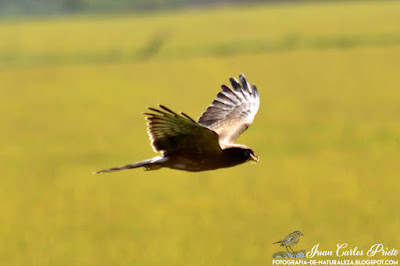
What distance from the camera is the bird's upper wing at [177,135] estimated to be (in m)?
4.70

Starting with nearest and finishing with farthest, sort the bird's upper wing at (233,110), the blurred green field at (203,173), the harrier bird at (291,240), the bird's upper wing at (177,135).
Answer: the bird's upper wing at (177,135)
the bird's upper wing at (233,110)
the harrier bird at (291,240)
the blurred green field at (203,173)

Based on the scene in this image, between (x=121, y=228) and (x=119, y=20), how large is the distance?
31.1 m

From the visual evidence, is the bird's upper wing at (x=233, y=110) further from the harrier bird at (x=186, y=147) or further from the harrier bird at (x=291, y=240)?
the harrier bird at (x=291, y=240)

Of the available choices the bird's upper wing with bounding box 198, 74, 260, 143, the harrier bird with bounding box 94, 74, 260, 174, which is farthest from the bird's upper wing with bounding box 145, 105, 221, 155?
the bird's upper wing with bounding box 198, 74, 260, 143

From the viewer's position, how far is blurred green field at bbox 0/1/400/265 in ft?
24.5

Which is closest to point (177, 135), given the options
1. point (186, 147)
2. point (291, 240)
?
point (186, 147)

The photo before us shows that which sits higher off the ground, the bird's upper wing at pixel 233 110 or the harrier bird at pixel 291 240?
the bird's upper wing at pixel 233 110

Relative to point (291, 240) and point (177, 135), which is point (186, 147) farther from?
point (291, 240)

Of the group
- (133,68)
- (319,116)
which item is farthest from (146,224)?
(133,68)

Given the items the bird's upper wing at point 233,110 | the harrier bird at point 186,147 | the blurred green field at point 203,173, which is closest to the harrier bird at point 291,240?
the blurred green field at point 203,173

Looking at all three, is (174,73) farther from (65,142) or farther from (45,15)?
(45,15)

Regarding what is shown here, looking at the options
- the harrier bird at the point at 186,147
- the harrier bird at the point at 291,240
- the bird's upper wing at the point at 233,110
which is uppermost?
the bird's upper wing at the point at 233,110

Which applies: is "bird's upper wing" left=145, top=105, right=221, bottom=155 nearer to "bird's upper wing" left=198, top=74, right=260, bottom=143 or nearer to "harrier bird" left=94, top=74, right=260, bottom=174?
"harrier bird" left=94, top=74, right=260, bottom=174

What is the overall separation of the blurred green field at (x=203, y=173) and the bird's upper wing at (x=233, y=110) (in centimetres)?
121
